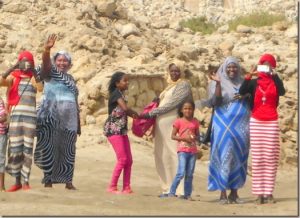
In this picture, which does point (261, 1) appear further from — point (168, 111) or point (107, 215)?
point (107, 215)

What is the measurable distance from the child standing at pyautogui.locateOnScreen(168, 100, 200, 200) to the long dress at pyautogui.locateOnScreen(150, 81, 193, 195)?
230 mm

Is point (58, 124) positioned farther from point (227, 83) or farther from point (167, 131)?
point (227, 83)

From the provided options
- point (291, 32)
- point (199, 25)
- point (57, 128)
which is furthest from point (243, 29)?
point (57, 128)

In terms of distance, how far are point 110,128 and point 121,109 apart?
25 centimetres

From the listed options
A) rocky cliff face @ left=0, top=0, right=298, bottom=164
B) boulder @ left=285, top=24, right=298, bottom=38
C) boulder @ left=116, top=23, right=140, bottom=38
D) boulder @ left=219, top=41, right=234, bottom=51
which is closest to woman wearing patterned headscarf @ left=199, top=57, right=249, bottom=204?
rocky cliff face @ left=0, top=0, right=298, bottom=164

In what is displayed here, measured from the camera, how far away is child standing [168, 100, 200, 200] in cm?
994

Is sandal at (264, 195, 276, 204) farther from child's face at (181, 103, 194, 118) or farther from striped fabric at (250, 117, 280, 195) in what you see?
child's face at (181, 103, 194, 118)

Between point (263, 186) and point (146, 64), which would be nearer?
point (263, 186)

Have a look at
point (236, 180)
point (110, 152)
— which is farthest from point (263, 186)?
point (110, 152)

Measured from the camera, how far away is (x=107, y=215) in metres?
8.11

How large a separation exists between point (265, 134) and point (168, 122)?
132cm

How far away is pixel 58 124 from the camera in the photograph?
10.4 meters

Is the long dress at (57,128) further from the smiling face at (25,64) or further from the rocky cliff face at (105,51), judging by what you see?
the rocky cliff face at (105,51)

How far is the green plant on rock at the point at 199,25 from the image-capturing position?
31.5 m
